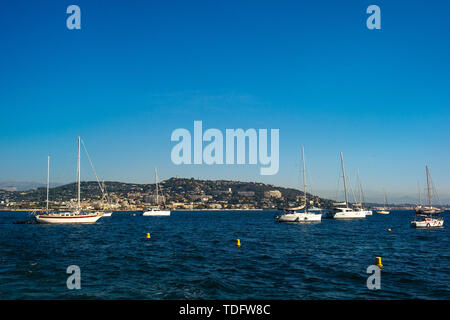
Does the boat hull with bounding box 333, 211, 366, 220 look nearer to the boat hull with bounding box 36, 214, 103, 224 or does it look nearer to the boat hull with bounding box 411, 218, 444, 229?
the boat hull with bounding box 411, 218, 444, 229

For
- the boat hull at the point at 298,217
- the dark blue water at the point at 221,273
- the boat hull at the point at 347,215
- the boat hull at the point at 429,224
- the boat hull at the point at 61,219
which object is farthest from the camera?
the boat hull at the point at 347,215

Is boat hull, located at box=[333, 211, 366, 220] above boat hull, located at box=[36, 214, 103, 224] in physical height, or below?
below

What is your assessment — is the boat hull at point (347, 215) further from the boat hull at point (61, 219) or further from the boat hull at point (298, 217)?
the boat hull at point (61, 219)

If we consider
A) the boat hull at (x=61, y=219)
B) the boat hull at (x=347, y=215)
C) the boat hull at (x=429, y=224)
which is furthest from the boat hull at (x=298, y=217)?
the boat hull at (x=61, y=219)

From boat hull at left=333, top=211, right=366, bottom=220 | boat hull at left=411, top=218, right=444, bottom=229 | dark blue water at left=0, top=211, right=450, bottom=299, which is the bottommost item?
boat hull at left=333, top=211, right=366, bottom=220

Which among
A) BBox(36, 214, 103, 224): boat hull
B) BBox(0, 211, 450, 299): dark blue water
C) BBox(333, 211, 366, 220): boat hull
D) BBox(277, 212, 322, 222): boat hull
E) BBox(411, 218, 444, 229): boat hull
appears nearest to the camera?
BBox(0, 211, 450, 299): dark blue water

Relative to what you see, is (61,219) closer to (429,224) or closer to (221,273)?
(221,273)

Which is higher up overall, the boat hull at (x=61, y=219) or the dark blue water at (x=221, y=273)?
the dark blue water at (x=221, y=273)

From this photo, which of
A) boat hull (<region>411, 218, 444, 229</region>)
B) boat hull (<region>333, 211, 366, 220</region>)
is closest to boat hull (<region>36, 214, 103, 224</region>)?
boat hull (<region>333, 211, 366, 220</region>)

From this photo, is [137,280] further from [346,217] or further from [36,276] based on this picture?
[346,217]
